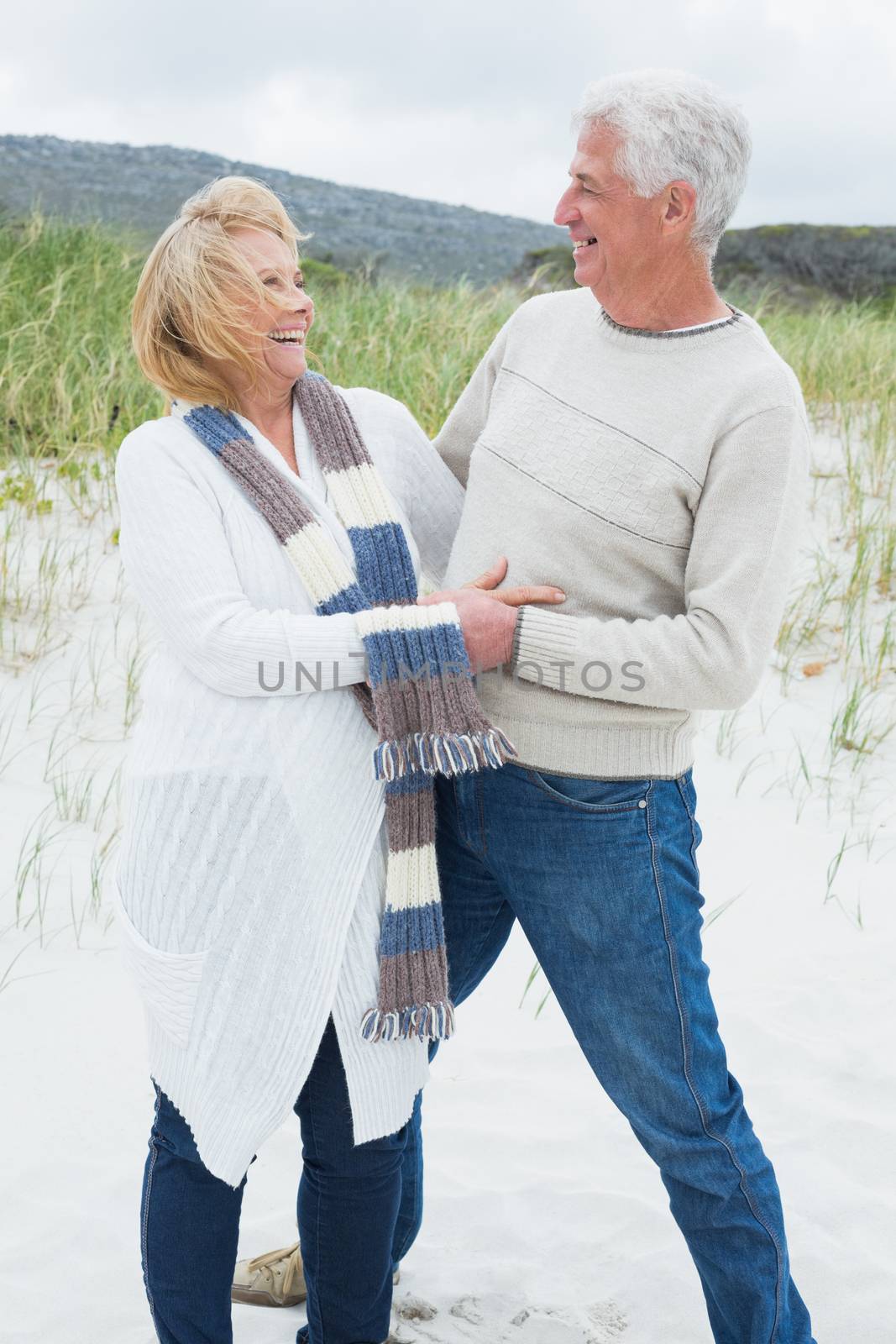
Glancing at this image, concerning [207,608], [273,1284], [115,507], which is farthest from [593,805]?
[115,507]

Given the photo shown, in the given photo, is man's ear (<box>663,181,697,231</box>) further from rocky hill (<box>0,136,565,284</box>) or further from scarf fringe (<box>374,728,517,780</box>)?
rocky hill (<box>0,136,565,284</box>)

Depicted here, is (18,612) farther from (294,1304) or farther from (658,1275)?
(658,1275)

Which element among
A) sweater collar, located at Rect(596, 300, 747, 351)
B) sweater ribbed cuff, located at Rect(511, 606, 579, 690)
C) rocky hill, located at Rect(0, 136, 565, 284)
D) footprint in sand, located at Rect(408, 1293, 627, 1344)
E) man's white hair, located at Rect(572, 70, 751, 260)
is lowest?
footprint in sand, located at Rect(408, 1293, 627, 1344)

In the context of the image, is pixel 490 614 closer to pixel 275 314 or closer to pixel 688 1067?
pixel 275 314

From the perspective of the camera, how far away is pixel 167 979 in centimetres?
174

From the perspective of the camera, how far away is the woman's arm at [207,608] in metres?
1.65

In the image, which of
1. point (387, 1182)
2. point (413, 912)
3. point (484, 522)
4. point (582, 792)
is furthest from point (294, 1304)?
point (484, 522)

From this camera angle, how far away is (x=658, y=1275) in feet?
7.71

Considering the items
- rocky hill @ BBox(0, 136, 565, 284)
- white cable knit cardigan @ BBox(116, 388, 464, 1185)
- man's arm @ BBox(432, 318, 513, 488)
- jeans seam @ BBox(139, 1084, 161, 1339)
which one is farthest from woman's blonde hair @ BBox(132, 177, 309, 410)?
rocky hill @ BBox(0, 136, 565, 284)

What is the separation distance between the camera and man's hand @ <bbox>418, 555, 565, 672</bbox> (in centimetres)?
171

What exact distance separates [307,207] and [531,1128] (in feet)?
48.1

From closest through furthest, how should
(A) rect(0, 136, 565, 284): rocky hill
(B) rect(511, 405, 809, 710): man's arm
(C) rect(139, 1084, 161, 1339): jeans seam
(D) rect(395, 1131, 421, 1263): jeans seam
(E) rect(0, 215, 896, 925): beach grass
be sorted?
(B) rect(511, 405, 809, 710): man's arm
(C) rect(139, 1084, 161, 1339): jeans seam
(D) rect(395, 1131, 421, 1263): jeans seam
(E) rect(0, 215, 896, 925): beach grass
(A) rect(0, 136, 565, 284): rocky hill

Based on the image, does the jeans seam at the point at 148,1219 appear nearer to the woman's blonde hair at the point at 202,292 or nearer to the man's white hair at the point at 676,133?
the woman's blonde hair at the point at 202,292

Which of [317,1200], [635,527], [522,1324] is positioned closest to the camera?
[635,527]
